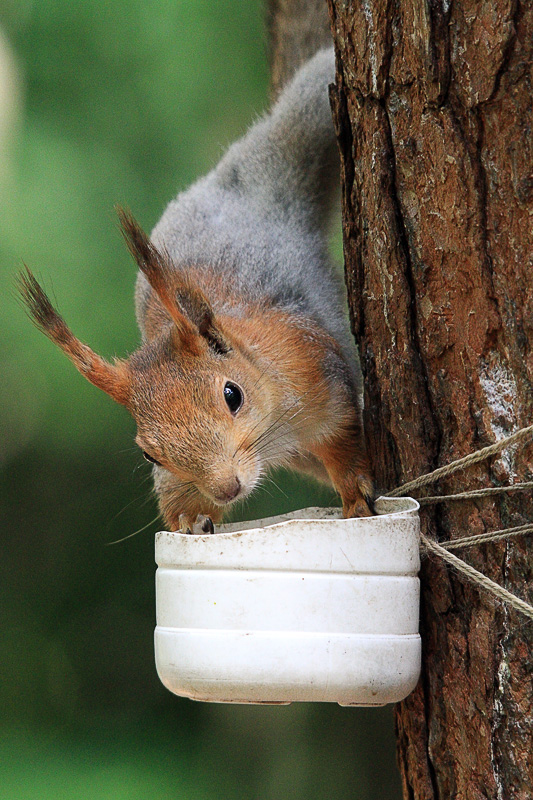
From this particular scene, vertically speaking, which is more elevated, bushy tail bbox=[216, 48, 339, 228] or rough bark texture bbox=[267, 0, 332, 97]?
rough bark texture bbox=[267, 0, 332, 97]

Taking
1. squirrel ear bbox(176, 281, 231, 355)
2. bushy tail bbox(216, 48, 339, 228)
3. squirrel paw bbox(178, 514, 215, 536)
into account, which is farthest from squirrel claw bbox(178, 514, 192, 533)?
bushy tail bbox(216, 48, 339, 228)

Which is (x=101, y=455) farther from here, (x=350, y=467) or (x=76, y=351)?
(x=350, y=467)

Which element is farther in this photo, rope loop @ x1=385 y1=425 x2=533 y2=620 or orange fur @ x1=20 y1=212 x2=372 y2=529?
orange fur @ x1=20 y1=212 x2=372 y2=529

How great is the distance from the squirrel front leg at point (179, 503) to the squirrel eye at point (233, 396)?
147 millimetres

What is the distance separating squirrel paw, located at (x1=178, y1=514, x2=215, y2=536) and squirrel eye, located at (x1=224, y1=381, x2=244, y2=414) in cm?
15

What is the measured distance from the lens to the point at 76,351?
1290mm

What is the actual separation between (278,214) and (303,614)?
0.88 meters

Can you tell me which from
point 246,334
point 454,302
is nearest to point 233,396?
point 246,334

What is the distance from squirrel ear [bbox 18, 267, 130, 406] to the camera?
Result: 3.97 feet

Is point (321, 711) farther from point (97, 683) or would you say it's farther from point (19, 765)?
point (19, 765)

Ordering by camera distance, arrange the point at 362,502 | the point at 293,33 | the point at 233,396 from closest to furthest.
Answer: the point at 362,502 → the point at 233,396 → the point at 293,33

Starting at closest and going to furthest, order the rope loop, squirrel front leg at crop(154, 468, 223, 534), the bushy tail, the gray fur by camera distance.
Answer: the rope loop → squirrel front leg at crop(154, 468, 223, 534) → the gray fur → the bushy tail

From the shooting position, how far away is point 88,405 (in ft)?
7.11

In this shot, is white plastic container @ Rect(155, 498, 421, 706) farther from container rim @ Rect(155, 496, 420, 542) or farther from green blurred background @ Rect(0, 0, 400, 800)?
green blurred background @ Rect(0, 0, 400, 800)
